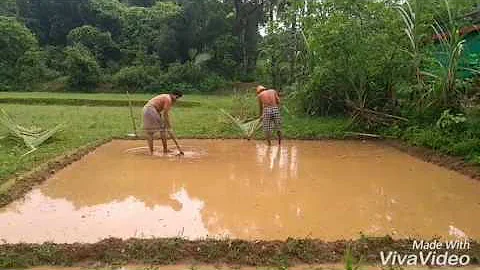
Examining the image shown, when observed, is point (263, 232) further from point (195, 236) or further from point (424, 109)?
point (424, 109)

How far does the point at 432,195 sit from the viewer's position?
583 centimetres

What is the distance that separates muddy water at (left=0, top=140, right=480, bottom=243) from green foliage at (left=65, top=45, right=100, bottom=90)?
17.5 m

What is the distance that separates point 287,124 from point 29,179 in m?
7.33

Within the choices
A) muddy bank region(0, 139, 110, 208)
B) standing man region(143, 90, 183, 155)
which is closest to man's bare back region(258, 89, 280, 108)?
standing man region(143, 90, 183, 155)

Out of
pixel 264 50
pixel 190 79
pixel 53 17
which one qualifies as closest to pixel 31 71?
pixel 53 17

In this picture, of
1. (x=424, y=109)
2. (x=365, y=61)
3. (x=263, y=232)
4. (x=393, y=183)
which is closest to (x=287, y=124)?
(x=365, y=61)

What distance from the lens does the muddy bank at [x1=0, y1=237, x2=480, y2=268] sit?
3.72m

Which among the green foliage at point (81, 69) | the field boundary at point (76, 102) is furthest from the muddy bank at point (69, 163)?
the green foliage at point (81, 69)

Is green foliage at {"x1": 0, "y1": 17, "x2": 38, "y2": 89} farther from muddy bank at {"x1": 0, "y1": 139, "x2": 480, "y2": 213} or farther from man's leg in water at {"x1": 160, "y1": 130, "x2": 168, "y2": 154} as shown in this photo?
man's leg in water at {"x1": 160, "y1": 130, "x2": 168, "y2": 154}

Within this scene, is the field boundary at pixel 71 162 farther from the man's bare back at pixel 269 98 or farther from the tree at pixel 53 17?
the tree at pixel 53 17

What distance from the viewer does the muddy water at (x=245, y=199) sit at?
4.51m

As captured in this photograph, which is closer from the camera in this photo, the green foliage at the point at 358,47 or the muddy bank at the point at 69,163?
the muddy bank at the point at 69,163

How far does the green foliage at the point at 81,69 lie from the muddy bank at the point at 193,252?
2213cm

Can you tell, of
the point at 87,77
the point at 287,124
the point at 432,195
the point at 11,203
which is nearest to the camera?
the point at 11,203
